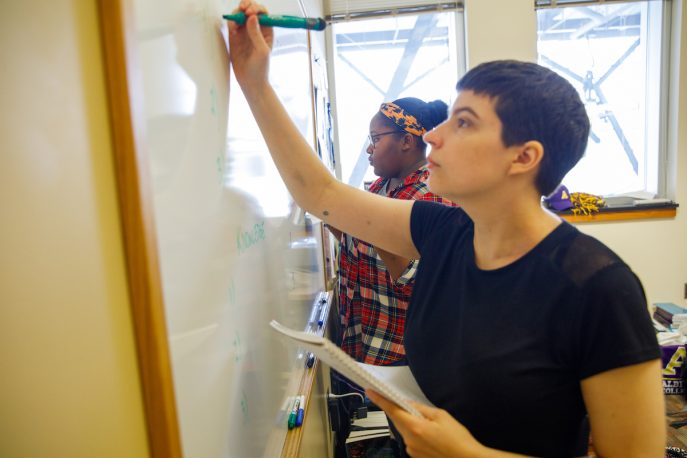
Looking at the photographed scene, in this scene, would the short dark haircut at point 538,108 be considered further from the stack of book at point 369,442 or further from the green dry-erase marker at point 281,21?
the stack of book at point 369,442

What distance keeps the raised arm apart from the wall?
44 centimetres

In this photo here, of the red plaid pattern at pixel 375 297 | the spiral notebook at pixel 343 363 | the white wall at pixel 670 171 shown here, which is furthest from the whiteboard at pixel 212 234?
the white wall at pixel 670 171

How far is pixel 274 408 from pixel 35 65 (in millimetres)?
712

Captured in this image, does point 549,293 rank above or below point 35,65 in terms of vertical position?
below

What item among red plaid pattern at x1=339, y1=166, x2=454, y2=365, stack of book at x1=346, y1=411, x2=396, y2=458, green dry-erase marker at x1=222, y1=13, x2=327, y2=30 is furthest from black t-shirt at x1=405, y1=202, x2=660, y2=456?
stack of book at x1=346, y1=411, x2=396, y2=458

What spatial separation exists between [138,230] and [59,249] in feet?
0.20

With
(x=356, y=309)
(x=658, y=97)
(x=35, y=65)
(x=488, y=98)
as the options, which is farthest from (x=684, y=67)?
(x=35, y=65)

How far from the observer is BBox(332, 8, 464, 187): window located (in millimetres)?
3260

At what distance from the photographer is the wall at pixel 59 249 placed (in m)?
0.36

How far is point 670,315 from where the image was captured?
2.90 metres

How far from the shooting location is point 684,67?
309cm

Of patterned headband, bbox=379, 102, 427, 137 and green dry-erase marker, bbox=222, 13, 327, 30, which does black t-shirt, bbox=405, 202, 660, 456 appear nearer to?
green dry-erase marker, bbox=222, 13, 327, 30

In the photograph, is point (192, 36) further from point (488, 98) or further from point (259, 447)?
point (259, 447)

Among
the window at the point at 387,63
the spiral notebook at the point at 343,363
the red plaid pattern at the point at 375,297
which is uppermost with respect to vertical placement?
the window at the point at 387,63
